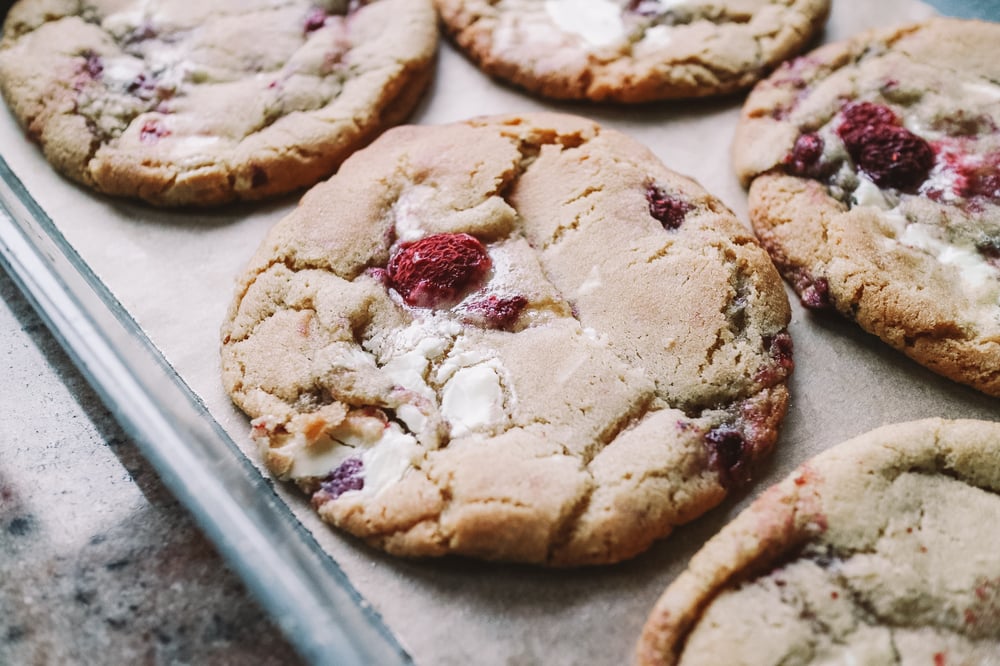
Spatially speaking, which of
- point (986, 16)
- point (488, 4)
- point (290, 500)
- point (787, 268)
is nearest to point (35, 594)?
point (290, 500)

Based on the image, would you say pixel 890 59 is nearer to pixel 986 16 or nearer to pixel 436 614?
pixel 986 16

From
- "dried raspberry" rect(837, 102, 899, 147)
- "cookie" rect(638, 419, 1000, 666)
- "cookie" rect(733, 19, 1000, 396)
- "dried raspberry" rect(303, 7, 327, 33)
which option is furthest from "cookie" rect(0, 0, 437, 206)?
"cookie" rect(638, 419, 1000, 666)

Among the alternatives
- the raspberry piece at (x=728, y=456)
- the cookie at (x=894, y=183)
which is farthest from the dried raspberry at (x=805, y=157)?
the raspberry piece at (x=728, y=456)

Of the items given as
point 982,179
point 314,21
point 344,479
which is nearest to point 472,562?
point 344,479

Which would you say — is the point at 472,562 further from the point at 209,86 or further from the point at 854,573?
the point at 209,86

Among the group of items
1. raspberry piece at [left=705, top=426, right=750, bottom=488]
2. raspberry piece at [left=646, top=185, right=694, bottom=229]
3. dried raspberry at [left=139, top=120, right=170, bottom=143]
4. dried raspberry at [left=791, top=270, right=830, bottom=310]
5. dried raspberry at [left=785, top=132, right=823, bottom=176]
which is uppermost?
dried raspberry at [left=785, top=132, right=823, bottom=176]

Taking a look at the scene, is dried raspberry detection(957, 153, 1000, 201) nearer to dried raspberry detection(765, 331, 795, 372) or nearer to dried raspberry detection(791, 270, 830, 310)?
dried raspberry detection(791, 270, 830, 310)

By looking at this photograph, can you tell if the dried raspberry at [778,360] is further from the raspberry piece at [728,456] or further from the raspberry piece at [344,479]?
the raspberry piece at [344,479]

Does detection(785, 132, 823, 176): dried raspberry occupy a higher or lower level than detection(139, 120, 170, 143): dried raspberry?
higher
